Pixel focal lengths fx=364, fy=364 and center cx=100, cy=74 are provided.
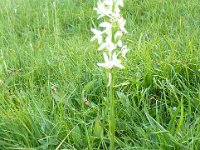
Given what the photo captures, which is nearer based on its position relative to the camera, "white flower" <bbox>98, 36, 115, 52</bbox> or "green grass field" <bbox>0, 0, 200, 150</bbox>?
"white flower" <bbox>98, 36, 115, 52</bbox>

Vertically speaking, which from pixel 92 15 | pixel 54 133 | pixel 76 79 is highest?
pixel 92 15

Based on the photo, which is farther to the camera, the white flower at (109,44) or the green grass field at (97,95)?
the green grass field at (97,95)

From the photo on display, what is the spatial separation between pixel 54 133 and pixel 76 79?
1.59 ft

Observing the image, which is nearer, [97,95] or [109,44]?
[109,44]

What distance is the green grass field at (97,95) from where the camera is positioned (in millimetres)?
1671

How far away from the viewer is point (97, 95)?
2045 mm

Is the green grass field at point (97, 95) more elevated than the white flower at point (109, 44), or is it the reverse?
the white flower at point (109, 44)

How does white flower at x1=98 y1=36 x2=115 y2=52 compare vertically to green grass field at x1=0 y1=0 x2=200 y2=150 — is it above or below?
above

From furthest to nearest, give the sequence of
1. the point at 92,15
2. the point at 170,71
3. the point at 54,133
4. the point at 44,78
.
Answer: the point at 92,15 → the point at 44,78 → the point at 170,71 → the point at 54,133

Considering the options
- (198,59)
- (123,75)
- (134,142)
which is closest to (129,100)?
(123,75)

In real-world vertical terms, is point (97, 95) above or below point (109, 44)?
below

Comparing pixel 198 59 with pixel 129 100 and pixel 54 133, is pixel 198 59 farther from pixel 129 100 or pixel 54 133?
pixel 54 133

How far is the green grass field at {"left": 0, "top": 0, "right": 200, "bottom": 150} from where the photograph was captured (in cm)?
167

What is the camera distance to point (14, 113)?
1.84 m
